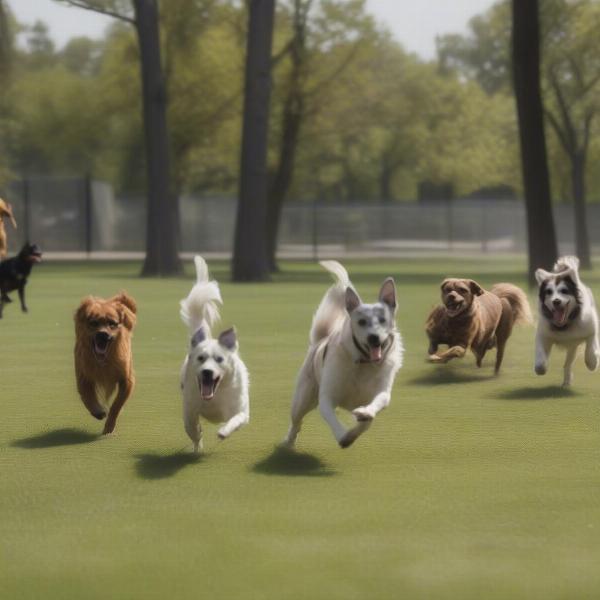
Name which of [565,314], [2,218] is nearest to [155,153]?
[2,218]

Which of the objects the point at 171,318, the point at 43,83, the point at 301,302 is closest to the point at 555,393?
the point at 171,318

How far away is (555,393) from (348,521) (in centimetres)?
625

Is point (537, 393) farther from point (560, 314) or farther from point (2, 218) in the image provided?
point (2, 218)

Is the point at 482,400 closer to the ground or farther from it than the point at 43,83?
closer to the ground

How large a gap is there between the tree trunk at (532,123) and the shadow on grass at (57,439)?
24135mm

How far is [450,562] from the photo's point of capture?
6793 mm

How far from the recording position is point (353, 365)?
374 inches

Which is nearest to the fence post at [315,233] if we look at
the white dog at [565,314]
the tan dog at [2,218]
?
the tan dog at [2,218]

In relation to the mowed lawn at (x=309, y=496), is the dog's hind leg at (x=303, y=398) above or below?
above

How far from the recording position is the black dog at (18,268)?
21.2 m

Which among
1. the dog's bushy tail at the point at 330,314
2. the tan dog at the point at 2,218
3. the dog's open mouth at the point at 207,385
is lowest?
the dog's open mouth at the point at 207,385

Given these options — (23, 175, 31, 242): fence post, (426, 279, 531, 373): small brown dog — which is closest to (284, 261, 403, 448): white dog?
(426, 279, 531, 373): small brown dog

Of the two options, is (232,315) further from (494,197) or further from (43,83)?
(494,197)

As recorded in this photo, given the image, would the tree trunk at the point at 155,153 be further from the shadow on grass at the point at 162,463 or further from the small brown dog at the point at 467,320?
the shadow on grass at the point at 162,463
